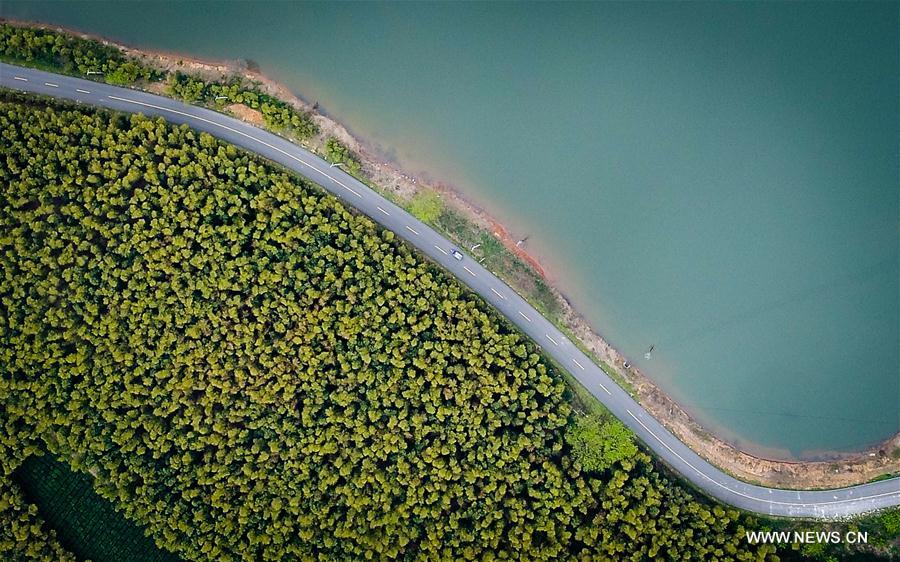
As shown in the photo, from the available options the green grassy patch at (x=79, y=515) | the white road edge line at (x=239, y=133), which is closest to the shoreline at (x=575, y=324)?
the white road edge line at (x=239, y=133)

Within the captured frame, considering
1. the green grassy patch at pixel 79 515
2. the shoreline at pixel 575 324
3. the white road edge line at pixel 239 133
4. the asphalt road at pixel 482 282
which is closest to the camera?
the green grassy patch at pixel 79 515

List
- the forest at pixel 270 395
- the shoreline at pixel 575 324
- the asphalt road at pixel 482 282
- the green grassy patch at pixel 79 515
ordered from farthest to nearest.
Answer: the shoreline at pixel 575 324, the asphalt road at pixel 482 282, the green grassy patch at pixel 79 515, the forest at pixel 270 395

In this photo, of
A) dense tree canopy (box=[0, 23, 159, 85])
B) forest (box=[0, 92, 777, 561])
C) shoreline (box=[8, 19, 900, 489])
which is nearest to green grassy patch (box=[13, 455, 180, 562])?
forest (box=[0, 92, 777, 561])

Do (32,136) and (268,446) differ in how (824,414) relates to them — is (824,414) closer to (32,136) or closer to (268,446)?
(268,446)

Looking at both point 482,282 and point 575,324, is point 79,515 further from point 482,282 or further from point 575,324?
point 575,324

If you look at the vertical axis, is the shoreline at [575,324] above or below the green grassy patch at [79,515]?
above

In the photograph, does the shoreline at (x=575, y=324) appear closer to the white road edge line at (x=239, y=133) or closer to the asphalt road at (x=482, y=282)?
the asphalt road at (x=482, y=282)

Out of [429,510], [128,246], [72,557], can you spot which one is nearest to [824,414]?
[429,510]
